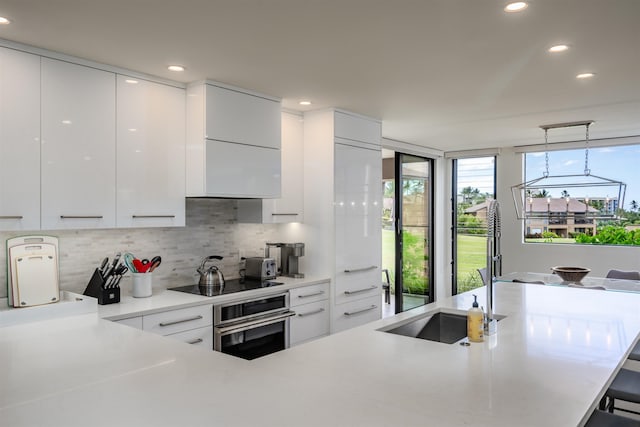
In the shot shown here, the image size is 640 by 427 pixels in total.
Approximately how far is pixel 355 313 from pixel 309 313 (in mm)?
568

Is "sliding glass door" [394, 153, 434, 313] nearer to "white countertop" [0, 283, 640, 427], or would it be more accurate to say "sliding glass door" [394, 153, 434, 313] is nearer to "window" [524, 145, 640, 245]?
"window" [524, 145, 640, 245]

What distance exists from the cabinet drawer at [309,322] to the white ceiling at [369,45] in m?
1.64

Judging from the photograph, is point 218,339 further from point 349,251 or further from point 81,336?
point 349,251

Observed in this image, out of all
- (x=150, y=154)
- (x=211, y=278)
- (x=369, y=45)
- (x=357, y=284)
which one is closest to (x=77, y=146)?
(x=150, y=154)

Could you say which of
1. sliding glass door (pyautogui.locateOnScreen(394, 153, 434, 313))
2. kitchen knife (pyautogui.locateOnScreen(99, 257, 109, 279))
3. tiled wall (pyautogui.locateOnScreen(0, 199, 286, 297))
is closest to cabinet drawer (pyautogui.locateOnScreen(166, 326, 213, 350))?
kitchen knife (pyautogui.locateOnScreen(99, 257, 109, 279))

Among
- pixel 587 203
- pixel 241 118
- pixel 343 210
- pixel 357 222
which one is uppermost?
pixel 241 118

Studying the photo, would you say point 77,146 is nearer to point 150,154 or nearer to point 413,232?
point 150,154

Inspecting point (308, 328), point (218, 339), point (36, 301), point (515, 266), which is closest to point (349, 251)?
point (308, 328)

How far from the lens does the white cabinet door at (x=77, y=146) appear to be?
2588mm

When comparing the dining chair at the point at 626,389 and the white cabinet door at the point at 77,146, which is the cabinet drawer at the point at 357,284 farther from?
the dining chair at the point at 626,389

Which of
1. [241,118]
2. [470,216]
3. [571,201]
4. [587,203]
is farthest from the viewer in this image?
[470,216]

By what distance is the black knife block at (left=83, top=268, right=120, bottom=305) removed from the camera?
2.80 meters

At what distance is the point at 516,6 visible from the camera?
2.05 m

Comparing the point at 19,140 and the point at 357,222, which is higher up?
the point at 19,140
